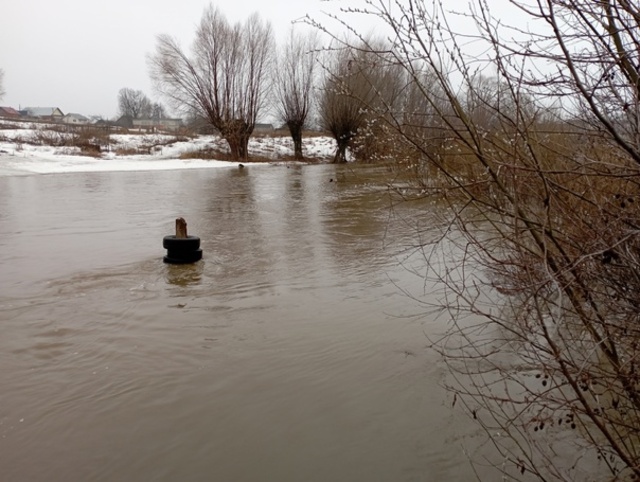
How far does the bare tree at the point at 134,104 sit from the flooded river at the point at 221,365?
83715 mm

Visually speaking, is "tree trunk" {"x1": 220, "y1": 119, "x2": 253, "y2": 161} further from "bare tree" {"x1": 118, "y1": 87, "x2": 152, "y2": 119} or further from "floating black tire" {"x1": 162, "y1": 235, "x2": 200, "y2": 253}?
"bare tree" {"x1": 118, "y1": 87, "x2": 152, "y2": 119}

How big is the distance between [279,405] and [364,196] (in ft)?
41.8

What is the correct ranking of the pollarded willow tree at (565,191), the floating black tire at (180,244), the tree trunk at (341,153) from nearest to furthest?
the pollarded willow tree at (565,191)
the floating black tire at (180,244)
the tree trunk at (341,153)

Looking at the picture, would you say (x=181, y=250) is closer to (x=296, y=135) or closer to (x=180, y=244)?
(x=180, y=244)

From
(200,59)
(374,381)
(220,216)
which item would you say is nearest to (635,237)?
(374,381)

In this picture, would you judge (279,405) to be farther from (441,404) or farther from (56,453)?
(56,453)

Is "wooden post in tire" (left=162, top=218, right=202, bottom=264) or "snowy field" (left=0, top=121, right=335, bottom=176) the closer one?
"wooden post in tire" (left=162, top=218, right=202, bottom=264)

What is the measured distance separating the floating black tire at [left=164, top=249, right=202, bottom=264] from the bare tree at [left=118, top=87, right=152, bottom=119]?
83.9m

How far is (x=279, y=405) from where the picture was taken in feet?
12.2

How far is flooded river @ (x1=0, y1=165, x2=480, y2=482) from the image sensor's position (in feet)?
10.3

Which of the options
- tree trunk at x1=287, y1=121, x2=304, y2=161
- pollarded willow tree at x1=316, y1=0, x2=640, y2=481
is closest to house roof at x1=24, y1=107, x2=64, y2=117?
tree trunk at x1=287, y1=121, x2=304, y2=161

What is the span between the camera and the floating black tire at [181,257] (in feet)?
24.2

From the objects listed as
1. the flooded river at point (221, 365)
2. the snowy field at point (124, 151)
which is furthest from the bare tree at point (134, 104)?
the flooded river at point (221, 365)

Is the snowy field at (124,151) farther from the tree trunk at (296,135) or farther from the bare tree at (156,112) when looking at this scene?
the bare tree at (156,112)
